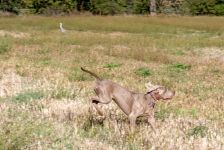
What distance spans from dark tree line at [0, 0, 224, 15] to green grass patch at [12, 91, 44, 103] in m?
54.1

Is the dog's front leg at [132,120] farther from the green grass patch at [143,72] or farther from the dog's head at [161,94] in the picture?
the green grass patch at [143,72]

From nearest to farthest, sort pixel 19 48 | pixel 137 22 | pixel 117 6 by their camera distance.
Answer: pixel 19 48, pixel 137 22, pixel 117 6

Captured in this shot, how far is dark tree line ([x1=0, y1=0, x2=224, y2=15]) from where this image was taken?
210 ft

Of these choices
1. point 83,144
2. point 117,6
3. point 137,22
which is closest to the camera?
point 83,144

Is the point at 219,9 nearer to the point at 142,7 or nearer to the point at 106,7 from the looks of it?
the point at 142,7

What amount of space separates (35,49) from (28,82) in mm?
12801

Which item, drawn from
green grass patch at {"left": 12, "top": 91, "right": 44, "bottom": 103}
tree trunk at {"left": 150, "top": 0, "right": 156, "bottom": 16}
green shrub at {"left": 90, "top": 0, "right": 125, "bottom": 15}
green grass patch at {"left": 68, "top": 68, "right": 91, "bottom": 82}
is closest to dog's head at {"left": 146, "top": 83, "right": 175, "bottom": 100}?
green grass patch at {"left": 12, "top": 91, "right": 44, "bottom": 103}

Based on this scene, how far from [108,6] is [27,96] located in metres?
56.1

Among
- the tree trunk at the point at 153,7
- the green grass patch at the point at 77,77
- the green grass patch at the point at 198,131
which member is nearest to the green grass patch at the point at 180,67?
the green grass patch at the point at 77,77

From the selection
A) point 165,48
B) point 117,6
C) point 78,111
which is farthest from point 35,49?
point 117,6

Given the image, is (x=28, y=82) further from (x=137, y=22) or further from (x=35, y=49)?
(x=137, y=22)

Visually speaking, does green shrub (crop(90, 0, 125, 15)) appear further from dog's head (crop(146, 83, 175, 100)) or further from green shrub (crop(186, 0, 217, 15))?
dog's head (crop(146, 83, 175, 100))

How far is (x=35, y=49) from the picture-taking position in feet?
84.3

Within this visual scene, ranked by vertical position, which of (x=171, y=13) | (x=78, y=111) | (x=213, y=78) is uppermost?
(x=78, y=111)
